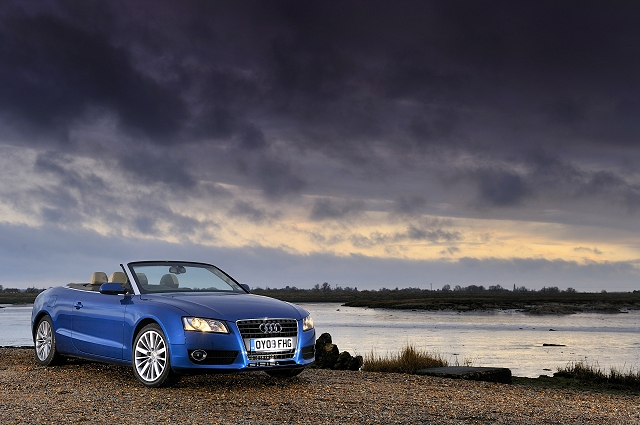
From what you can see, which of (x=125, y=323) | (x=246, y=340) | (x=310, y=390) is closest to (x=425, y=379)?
(x=310, y=390)

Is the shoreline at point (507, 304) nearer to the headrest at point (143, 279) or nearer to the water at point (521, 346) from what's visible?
the water at point (521, 346)

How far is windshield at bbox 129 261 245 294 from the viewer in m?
10.4

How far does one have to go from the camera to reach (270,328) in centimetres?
934

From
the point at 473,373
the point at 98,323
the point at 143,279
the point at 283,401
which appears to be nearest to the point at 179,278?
the point at 143,279

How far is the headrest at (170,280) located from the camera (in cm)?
1050

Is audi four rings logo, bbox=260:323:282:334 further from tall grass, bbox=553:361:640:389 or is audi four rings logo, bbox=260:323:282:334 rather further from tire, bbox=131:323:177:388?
tall grass, bbox=553:361:640:389

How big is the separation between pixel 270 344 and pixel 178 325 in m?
1.27

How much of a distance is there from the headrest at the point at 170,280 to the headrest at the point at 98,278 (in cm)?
156

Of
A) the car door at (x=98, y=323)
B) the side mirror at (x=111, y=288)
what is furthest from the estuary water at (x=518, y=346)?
the side mirror at (x=111, y=288)

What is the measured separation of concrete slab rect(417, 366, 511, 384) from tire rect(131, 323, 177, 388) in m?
5.34

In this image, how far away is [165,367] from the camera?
918 centimetres

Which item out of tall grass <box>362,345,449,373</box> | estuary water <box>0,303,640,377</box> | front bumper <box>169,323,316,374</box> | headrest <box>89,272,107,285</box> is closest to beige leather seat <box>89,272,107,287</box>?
headrest <box>89,272,107,285</box>

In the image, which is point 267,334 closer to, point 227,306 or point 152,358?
point 227,306

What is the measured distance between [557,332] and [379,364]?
99.0 ft
